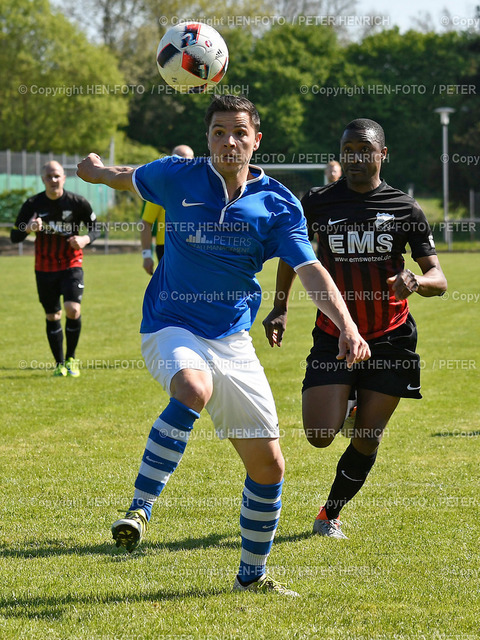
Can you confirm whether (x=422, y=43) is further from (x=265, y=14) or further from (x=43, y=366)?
(x=43, y=366)

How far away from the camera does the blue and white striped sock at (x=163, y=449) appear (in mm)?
3732

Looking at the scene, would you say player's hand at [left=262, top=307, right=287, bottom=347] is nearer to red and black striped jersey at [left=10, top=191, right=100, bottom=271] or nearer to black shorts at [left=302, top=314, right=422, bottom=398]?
black shorts at [left=302, top=314, right=422, bottom=398]

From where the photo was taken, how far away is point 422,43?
65312 millimetres

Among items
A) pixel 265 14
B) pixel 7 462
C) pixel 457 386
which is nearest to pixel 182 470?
pixel 7 462

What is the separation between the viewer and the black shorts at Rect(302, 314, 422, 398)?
505 cm

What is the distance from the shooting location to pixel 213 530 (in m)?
5.11

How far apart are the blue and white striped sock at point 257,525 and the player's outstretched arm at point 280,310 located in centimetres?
116

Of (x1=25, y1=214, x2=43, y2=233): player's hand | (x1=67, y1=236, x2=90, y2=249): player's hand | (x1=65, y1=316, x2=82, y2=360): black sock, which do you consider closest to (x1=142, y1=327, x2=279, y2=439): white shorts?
(x1=25, y1=214, x2=43, y2=233): player's hand

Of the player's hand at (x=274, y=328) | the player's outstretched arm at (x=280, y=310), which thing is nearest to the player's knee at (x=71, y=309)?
the player's outstretched arm at (x=280, y=310)

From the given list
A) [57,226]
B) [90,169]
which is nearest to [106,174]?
[90,169]

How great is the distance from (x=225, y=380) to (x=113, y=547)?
1420 mm

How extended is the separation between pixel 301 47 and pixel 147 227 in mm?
54725

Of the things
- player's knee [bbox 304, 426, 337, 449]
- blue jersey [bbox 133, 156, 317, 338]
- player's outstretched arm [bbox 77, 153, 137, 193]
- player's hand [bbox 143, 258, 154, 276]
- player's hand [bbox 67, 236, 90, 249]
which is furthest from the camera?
player's hand [bbox 143, 258, 154, 276]

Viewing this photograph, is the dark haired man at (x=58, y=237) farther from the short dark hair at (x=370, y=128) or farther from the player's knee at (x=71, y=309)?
the short dark hair at (x=370, y=128)
